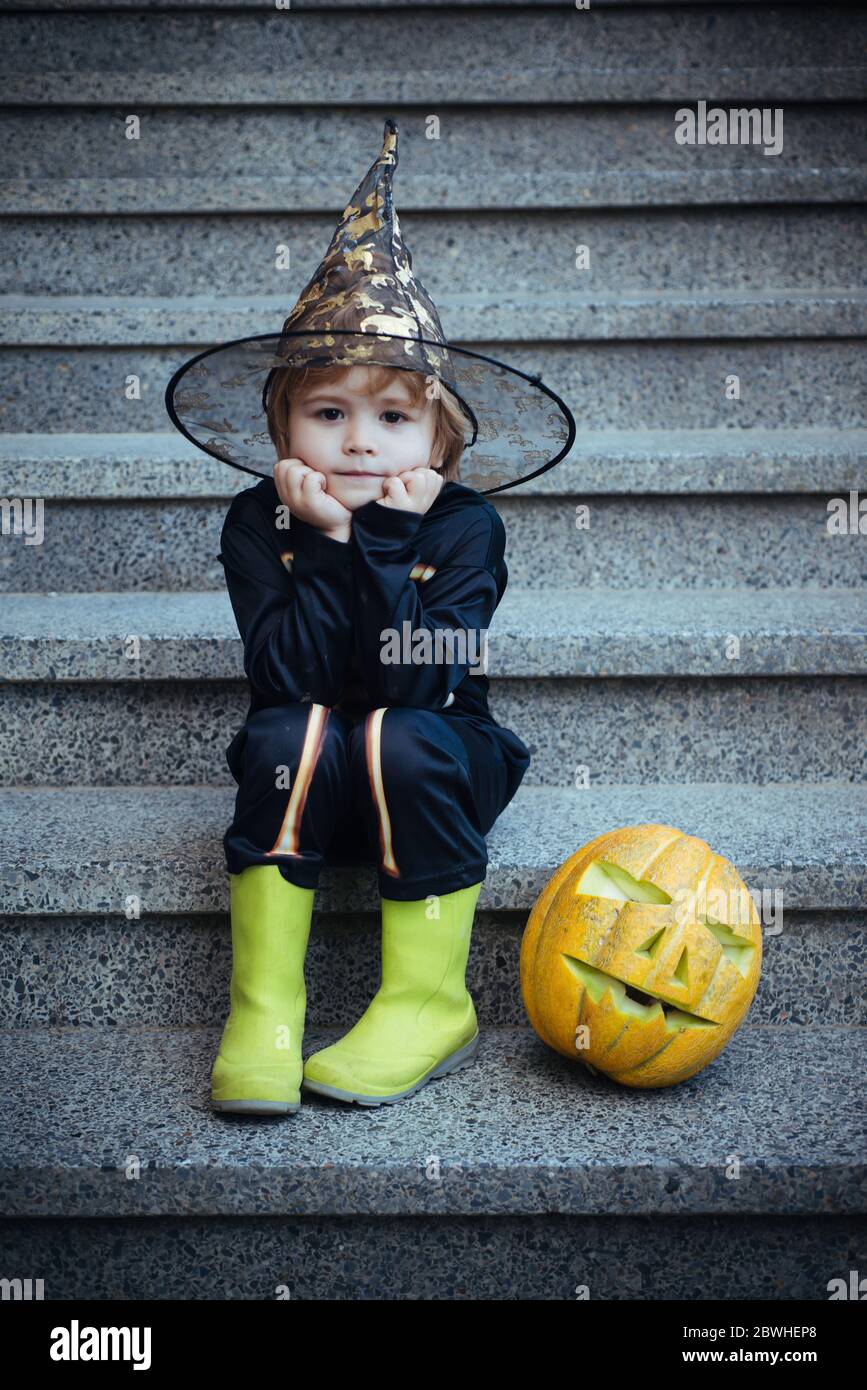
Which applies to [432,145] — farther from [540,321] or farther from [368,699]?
[368,699]

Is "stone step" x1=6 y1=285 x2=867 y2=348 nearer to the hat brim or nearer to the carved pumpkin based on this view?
the hat brim

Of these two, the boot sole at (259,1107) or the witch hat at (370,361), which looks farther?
the witch hat at (370,361)

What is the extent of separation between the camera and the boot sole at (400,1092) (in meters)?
1.36

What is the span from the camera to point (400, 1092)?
1.39m

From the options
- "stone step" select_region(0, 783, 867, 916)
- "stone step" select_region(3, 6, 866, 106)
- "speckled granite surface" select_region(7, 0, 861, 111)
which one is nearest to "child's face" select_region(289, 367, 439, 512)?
"stone step" select_region(0, 783, 867, 916)

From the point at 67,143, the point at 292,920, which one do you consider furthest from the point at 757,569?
the point at 67,143

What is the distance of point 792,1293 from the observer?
129 centimetres

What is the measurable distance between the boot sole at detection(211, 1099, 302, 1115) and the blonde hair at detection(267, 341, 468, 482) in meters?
0.81

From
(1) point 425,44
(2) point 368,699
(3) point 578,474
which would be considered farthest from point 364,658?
(1) point 425,44

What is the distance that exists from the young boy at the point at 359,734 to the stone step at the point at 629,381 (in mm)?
899

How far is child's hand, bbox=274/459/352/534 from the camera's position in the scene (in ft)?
4.83

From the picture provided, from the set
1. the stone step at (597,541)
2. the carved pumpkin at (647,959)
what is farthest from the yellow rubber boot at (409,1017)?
the stone step at (597,541)

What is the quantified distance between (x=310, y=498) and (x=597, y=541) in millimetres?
837

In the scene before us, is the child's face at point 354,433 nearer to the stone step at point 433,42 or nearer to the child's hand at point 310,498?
the child's hand at point 310,498
